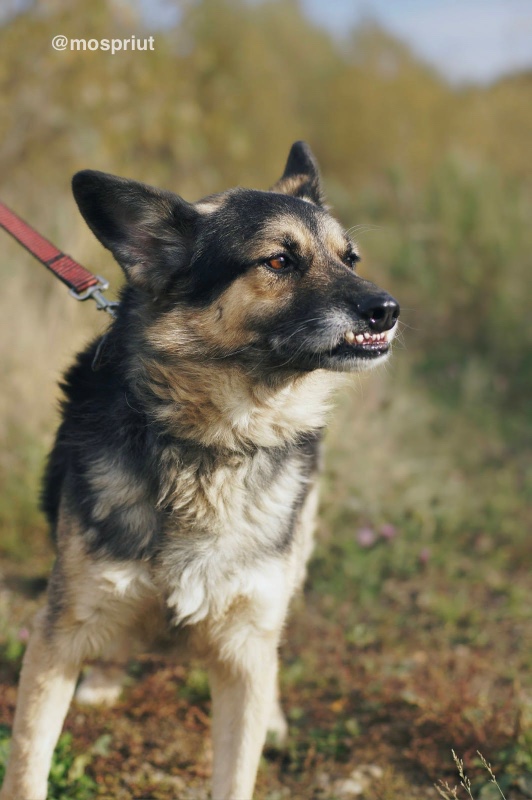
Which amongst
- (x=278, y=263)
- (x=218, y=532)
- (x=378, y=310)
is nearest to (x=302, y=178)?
(x=278, y=263)

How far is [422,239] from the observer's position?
9.28 m

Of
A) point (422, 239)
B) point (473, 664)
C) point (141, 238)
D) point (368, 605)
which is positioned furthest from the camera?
point (422, 239)

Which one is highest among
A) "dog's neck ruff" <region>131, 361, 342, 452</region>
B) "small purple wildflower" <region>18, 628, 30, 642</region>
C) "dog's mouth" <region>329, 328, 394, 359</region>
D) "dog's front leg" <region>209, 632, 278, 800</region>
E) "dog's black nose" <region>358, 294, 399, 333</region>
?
"dog's black nose" <region>358, 294, 399, 333</region>

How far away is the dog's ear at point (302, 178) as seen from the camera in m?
3.66

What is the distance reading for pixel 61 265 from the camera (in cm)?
358

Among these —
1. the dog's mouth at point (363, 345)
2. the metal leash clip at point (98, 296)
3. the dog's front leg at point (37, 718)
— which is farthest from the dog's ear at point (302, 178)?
the dog's front leg at point (37, 718)

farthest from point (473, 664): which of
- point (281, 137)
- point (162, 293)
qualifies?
point (281, 137)

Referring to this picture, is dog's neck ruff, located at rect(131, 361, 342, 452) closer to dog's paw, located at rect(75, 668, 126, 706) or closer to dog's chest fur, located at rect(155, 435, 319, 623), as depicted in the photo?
dog's chest fur, located at rect(155, 435, 319, 623)

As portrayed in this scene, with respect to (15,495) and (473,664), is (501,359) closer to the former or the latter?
(473,664)

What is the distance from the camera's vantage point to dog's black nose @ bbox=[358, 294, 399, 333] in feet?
9.05

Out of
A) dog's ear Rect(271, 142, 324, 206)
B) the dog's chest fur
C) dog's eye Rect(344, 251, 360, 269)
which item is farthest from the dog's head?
dog's ear Rect(271, 142, 324, 206)

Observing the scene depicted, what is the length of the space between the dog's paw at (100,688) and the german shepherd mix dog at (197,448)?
954 mm

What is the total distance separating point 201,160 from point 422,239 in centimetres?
341

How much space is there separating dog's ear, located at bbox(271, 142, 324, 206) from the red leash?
0.97 meters
